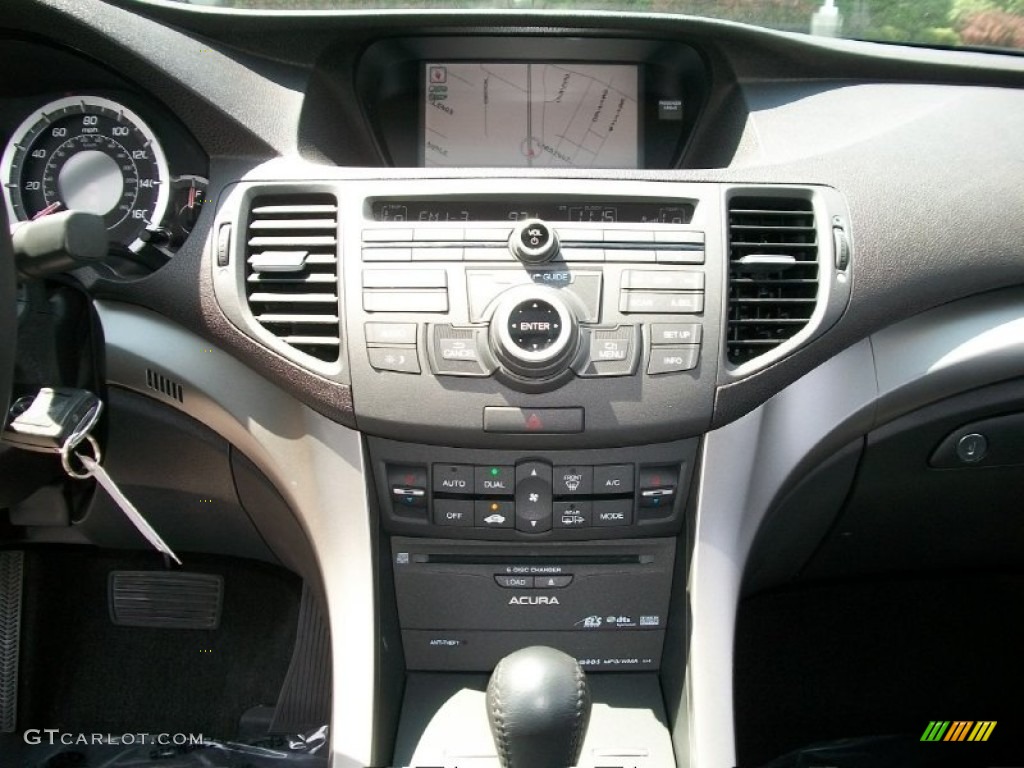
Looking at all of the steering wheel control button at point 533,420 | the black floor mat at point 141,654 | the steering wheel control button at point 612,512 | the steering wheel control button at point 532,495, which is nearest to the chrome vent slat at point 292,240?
the steering wheel control button at point 533,420

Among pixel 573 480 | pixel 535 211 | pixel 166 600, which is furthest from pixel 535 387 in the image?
pixel 166 600

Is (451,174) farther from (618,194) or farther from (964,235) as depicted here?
(964,235)

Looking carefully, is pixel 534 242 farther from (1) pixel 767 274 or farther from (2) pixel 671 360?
(1) pixel 767 274

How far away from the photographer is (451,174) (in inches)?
65.1

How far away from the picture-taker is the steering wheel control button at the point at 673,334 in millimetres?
1565

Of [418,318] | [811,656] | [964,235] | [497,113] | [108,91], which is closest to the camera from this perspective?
[418,318]

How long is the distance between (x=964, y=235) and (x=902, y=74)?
0.38 m

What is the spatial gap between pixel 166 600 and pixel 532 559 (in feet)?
4.19

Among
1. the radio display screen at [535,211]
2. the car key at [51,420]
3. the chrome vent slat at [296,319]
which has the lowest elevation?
the car key at [51,420]

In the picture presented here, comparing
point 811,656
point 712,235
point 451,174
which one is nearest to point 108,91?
point 451,174

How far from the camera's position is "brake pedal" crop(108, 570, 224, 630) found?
2523 millimetres

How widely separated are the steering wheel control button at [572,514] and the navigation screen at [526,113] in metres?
0.76

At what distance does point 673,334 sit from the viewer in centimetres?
157

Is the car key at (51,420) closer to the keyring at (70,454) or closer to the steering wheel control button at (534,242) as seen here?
the keyring at (70,454)
